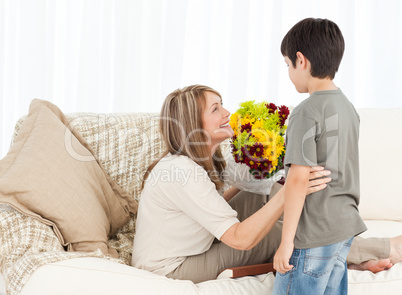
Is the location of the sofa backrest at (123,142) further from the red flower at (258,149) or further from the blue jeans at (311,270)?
the blue jeans at (311,270)

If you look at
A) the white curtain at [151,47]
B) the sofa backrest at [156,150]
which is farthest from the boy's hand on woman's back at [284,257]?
the white curtain at [151,47]

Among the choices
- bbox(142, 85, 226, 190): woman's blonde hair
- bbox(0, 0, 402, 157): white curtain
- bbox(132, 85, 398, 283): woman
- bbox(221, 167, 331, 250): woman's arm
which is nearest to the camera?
bbox(221, 167, 331, 250): woman's arm

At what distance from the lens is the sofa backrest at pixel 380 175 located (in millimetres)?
2418

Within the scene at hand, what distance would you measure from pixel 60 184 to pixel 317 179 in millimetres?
987

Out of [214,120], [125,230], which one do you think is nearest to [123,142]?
[125,230]

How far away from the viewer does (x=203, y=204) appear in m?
1.69

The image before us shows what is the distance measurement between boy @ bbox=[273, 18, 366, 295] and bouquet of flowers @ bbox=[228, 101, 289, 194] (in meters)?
0.31

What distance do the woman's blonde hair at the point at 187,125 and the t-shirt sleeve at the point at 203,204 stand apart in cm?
12

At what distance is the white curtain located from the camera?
3.30 m

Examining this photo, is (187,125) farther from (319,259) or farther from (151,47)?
(151,47)

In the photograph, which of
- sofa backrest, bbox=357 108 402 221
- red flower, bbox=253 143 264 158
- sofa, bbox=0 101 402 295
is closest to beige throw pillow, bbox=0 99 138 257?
sofa, bbox=0 101 402 295

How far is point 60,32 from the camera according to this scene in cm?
331

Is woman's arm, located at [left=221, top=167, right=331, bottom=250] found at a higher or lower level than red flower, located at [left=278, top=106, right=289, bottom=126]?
lower

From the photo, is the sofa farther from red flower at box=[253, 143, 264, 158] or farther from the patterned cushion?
red flower at box=[253, 143, 264, 158]
